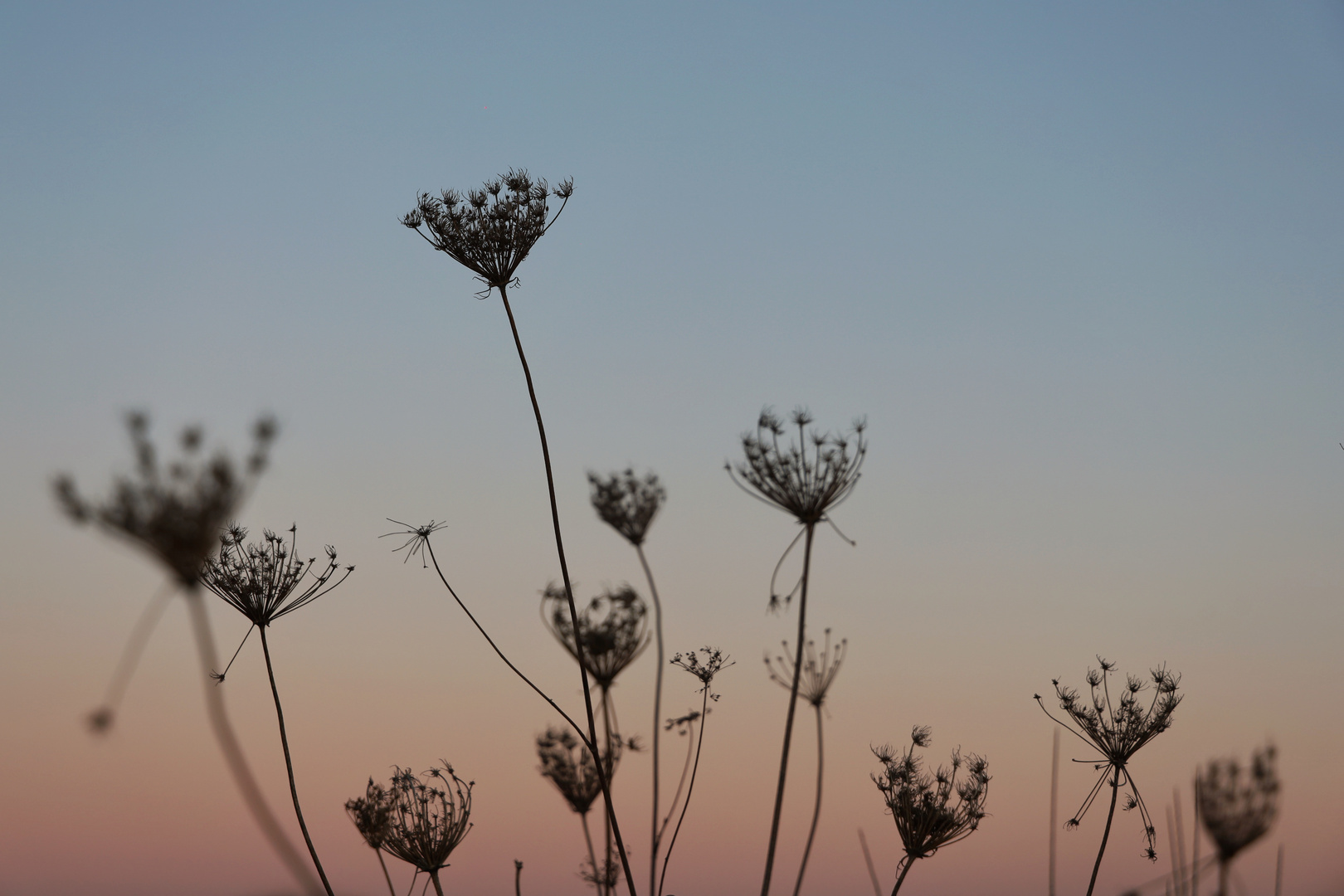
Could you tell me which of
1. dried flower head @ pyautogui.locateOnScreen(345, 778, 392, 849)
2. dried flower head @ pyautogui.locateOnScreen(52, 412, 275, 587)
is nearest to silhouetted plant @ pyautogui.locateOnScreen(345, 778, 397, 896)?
dried flower head @ pyautogui.locateOnScreen(345, 778, 392, 849)

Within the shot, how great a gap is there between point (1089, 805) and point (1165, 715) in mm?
1540

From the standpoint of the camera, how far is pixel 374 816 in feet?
39.9

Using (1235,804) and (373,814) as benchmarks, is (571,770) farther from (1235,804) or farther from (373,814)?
(1235,804)

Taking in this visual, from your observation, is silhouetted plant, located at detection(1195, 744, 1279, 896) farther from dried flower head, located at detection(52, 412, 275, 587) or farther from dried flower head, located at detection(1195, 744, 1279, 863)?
dried flower head, located at detection(52, 412, 275, 587)

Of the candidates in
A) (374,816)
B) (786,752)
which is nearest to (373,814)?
(374,816)

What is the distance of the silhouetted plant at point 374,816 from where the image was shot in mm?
12023

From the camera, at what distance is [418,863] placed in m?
12.4

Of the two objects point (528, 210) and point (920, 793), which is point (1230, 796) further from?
point (528, 210)

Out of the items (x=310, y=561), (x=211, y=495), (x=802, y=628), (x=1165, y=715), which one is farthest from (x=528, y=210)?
(x=1165, y=715)

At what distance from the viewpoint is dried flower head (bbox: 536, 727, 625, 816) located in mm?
14172

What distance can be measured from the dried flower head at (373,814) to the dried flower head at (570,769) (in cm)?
281

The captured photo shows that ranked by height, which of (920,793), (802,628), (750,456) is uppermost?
(750,456)

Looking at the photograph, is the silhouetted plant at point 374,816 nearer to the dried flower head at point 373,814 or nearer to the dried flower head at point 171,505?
the dried flower head at point 373,814

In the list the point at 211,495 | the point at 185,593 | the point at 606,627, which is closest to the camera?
the point at 185,593
